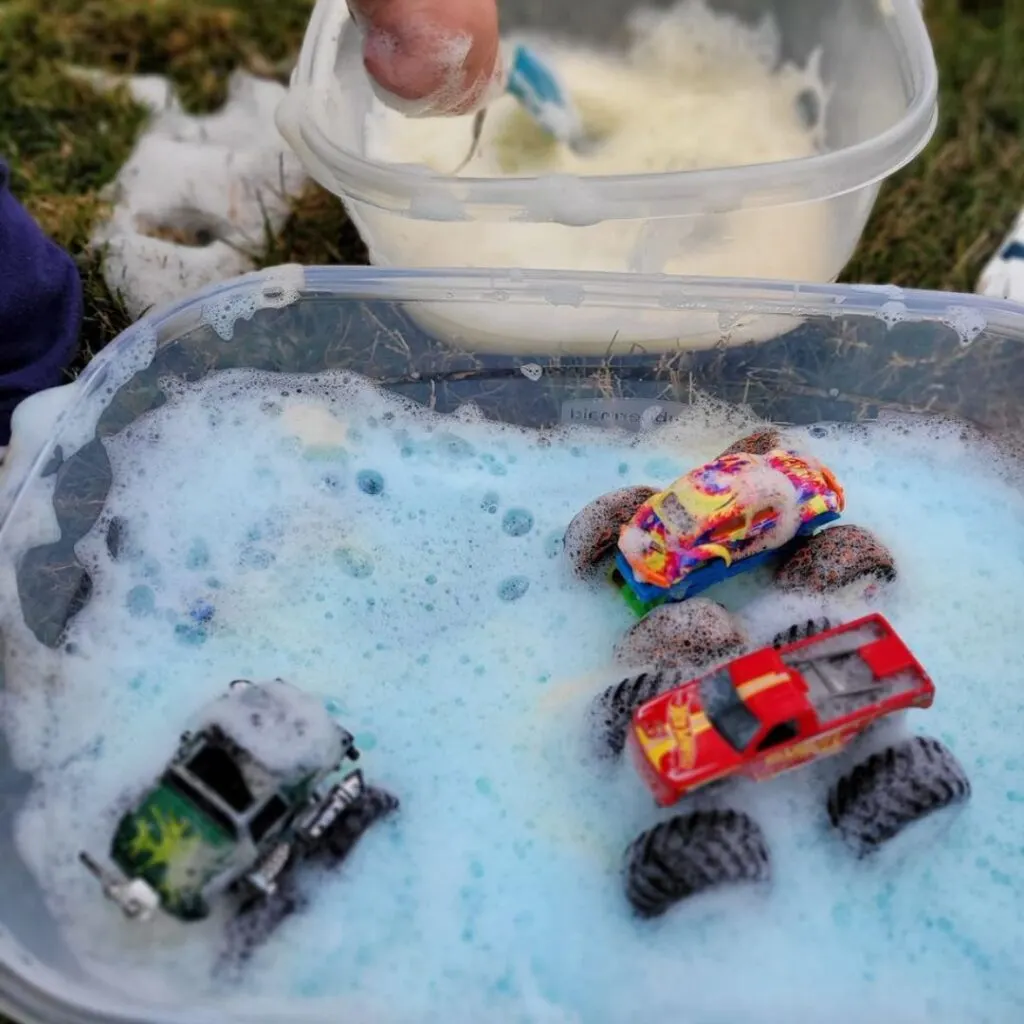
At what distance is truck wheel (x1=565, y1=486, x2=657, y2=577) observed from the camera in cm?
90

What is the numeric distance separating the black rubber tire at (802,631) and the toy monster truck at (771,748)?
0.05 m

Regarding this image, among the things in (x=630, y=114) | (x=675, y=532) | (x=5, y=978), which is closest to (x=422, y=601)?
(x=675, y=532)

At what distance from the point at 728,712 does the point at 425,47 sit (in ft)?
1.85

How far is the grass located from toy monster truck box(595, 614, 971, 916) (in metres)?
0.64

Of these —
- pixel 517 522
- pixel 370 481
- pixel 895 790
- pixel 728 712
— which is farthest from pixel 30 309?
pixel 895 790

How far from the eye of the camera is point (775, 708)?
683 millimetres

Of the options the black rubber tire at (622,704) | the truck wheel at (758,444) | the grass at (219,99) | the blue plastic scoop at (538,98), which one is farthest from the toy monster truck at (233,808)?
the blue plastic scoop at (538,98)

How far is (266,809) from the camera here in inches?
26.6

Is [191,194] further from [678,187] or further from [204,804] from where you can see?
[204,804]

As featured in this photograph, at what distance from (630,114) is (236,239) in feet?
1.58

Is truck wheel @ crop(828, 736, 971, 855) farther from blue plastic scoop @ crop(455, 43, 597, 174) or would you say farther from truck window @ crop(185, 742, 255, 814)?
blue plastic scoop @ crop(455, 43, 597, 174)

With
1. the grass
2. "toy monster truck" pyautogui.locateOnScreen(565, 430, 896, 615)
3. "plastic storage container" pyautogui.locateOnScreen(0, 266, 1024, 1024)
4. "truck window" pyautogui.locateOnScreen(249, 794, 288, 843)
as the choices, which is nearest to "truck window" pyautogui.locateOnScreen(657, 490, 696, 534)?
"toy monster truck" pyautogui.locateOnScreen(565, 430, 896, 615)

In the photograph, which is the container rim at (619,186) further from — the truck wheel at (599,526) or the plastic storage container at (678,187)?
the truck wheel at (599,526)

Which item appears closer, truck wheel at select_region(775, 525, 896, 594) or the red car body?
the red car body
